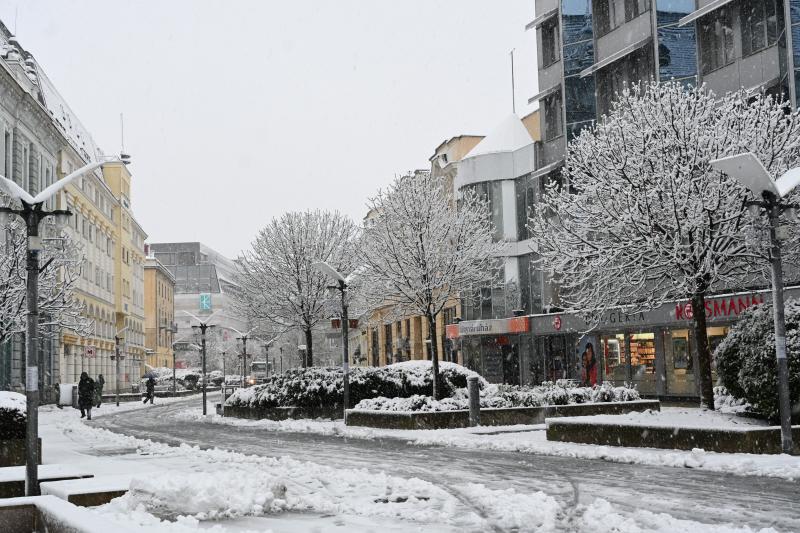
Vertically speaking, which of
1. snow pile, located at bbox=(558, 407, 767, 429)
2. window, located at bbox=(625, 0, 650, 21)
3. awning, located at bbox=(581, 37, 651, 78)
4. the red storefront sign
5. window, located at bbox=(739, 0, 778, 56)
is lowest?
snow pile, located at bbox=(558, 407, 767, 429)

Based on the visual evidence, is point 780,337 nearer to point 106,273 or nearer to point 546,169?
point 546,169

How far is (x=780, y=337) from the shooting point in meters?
14.3

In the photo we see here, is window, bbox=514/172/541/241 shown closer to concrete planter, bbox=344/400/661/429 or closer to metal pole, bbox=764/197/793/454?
concrete planter, bbox=344/400/661/429

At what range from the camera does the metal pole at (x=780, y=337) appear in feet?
46.2

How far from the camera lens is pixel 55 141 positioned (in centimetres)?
5781

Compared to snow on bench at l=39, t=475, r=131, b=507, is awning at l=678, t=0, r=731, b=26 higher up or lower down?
higher up

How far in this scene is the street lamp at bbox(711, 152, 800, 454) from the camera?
46.3 ft

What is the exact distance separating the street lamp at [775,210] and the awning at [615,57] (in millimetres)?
22234

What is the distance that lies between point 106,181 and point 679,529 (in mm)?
81860

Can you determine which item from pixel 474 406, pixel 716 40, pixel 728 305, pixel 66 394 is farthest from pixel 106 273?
pixel 474 406

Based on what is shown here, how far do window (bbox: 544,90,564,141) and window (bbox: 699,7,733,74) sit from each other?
9822 millimetres

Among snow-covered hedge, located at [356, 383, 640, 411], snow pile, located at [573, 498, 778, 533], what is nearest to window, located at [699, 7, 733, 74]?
snow-covered hedge, located at [356, 383, 640, 411]

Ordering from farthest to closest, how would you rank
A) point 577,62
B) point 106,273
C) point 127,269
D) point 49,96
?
point 127,269 < point 106,273 < point 49,96 < point 577,62

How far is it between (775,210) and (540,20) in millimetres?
31006
